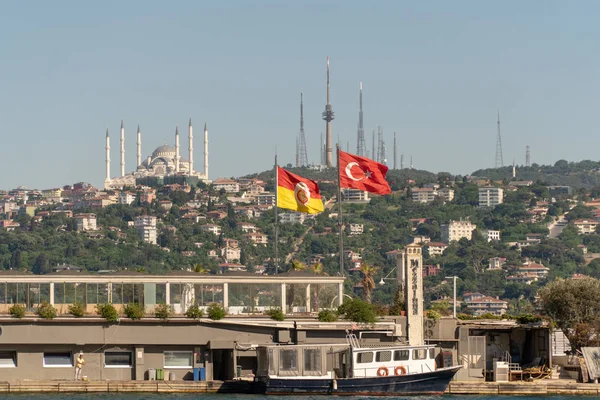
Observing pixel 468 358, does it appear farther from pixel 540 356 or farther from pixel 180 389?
pixel 180 389

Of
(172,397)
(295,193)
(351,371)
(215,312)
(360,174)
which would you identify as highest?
(360,174)

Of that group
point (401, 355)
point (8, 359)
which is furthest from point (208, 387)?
point (8, 359)

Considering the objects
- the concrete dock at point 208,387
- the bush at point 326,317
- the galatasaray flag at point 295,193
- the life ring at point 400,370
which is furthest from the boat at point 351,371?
the galatasaray flag at point 295,193

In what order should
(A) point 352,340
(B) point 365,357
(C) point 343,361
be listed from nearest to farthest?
(B) point 365,357, (C) point 343,361, (A) point 352,340

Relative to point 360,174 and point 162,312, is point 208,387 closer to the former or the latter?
point 162,312

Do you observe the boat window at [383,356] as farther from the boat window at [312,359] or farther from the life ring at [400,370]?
the boat window at [312,359]

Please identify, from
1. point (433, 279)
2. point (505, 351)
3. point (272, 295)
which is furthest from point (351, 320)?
point (433, 279)
